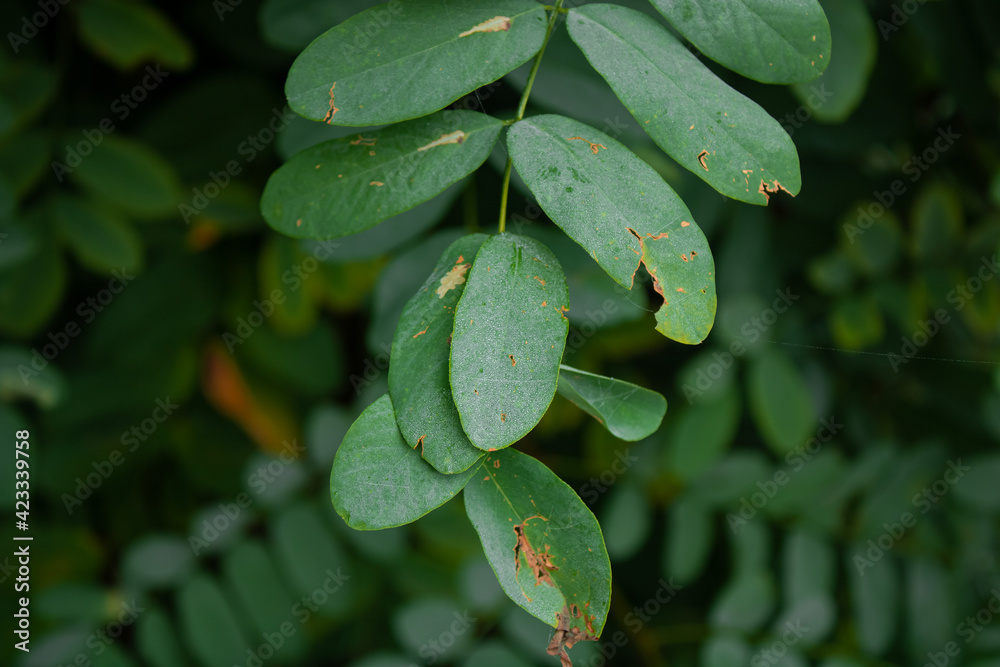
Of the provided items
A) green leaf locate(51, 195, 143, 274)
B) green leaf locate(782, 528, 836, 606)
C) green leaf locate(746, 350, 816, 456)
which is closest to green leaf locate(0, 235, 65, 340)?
green leaf locate(51, 195, 143, 274)

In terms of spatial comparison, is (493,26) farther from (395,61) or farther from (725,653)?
(725,653)

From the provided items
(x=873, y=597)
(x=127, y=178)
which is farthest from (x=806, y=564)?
(x=127, y=178)

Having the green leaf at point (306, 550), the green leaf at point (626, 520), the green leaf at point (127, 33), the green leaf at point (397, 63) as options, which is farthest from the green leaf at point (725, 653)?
the green leaf at point (127, 33)

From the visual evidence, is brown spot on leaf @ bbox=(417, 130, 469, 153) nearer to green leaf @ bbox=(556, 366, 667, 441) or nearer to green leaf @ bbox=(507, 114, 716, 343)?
green leaf @ bbox=(507, 114, 716, 343)

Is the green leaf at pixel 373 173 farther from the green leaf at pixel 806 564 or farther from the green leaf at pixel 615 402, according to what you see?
the green leaf at pixel 806 564

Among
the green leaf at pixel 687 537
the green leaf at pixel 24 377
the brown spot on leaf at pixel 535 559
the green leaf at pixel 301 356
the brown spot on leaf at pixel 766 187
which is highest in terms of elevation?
the brown spot on leaf at pixel 766 187

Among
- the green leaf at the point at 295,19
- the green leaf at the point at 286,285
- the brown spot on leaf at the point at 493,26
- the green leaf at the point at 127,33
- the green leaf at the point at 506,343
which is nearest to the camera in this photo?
the green leaf at the point at 506,343

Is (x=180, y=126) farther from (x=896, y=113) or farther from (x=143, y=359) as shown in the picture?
(x=896, y=113)
